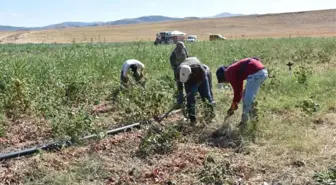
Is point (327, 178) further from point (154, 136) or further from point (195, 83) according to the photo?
point (195, 83)

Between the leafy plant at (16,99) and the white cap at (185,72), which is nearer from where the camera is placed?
the white cap at (185,72)

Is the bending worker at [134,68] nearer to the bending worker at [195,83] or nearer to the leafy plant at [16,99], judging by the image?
the leafy plant at [16,99]

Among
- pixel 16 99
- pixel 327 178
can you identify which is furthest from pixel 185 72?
pixel 16 99

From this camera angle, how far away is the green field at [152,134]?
4297 mm

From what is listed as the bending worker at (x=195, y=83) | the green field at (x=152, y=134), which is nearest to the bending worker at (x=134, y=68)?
the green field at (x=152, y=134)

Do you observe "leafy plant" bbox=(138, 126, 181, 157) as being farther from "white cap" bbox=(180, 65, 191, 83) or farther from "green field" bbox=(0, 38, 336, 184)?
"white cap" bbox=(180, 65, 191, 83)

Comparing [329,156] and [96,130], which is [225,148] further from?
[96,130]

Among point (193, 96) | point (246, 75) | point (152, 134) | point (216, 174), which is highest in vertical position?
point (246, 75)

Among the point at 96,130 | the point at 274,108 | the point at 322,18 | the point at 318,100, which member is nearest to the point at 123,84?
the point at 96,130

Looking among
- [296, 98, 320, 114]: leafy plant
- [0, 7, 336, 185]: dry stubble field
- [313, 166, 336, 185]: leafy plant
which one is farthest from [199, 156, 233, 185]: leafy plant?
[296, 98, 320, 114]: leafy plant

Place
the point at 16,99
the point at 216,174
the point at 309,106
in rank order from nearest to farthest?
the point at 216,174 → the point at 309,106 → the point at 16,99

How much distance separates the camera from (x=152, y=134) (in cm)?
515

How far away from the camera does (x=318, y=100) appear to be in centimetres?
741

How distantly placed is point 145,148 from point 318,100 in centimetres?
395
